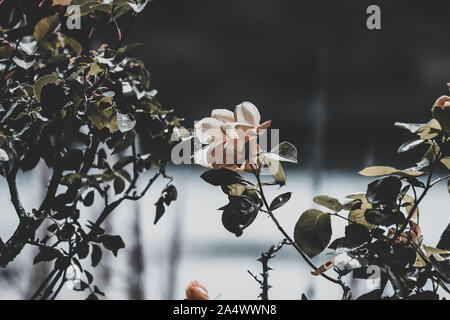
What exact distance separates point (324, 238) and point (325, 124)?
327 centimetres

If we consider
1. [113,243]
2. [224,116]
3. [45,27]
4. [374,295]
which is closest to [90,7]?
Answer: [45,27]

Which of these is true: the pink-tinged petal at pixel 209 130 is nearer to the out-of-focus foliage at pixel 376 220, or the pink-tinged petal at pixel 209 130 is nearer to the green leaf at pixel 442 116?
the out-of-focus foliage at pixel 376 220

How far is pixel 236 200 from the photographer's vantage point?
50 cm

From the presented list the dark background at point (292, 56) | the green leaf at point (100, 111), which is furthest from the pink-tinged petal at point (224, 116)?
the dark background at point (292, 56)

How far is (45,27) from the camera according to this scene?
57cm

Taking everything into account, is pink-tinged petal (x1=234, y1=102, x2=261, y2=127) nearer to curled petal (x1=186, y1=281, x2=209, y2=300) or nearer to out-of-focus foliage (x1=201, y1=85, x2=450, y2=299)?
out-of-focus foliage (x1=201, y1=85, x2=450, y2=299)

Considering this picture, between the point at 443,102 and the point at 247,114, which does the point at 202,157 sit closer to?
the point at 247,114

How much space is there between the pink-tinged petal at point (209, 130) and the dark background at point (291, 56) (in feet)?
8.46

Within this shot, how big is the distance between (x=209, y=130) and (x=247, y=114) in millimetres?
42

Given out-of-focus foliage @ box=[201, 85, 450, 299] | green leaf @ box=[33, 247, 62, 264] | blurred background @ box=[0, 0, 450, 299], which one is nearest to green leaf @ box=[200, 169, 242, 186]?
out-of-focus foliage @ box=[201, 85, 450, 299]

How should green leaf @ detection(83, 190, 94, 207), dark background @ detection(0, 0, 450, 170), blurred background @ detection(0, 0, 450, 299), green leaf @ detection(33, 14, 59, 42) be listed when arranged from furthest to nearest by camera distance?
dark background @ detection(0, 0, 450, 170) → blurred background @ detection(0, 0, 450, 299) → green leaf @ detection(83, 190, 94, 207) → green leaf @ detection(33, 14, 59, 42)

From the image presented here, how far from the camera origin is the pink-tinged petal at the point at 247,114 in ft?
1.72

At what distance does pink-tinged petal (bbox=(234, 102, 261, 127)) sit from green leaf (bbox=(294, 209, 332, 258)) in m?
0.10

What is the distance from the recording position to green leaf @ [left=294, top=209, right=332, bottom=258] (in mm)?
500
